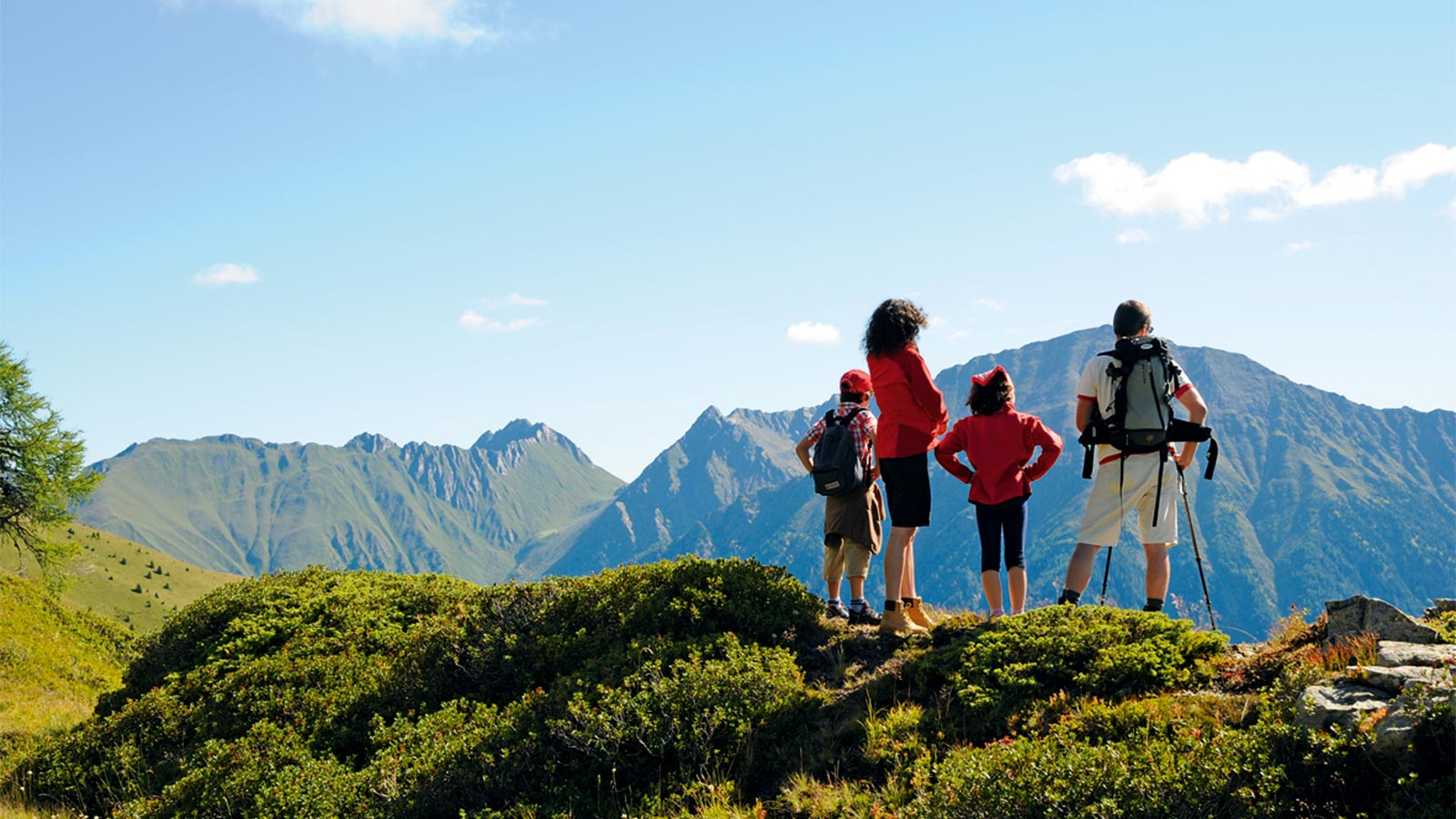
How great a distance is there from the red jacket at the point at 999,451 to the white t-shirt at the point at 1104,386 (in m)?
0.80

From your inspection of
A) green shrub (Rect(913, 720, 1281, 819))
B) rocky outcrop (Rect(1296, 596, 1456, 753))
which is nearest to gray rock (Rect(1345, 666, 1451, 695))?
rocky outcrop (Rect(1296, 596, 1456, 753))

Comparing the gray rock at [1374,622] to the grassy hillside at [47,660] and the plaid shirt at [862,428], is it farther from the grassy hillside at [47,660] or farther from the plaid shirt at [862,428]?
the grassy hillside at [47,660]

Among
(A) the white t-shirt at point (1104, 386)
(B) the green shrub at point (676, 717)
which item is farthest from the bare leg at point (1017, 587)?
(B) the green shrub at point (676, 717)

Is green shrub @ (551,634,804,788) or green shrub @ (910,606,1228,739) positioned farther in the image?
green shrub @ (551,634,804,788)

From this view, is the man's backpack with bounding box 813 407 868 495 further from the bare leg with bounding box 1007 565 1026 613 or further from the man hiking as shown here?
the man hiking

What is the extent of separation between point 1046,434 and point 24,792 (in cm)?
1329

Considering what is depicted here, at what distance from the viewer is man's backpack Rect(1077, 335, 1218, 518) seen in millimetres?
8328

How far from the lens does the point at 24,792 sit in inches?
418

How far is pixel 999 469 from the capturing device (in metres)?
9.45

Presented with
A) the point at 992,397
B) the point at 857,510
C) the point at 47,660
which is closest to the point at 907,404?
the point at 857,510

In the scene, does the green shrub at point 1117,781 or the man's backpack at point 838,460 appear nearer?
the green shrub at point 1117,781

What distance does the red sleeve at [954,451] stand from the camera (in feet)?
31.2

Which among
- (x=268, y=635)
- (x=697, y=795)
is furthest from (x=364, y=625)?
(x=697, y=795)

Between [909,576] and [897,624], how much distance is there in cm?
56
